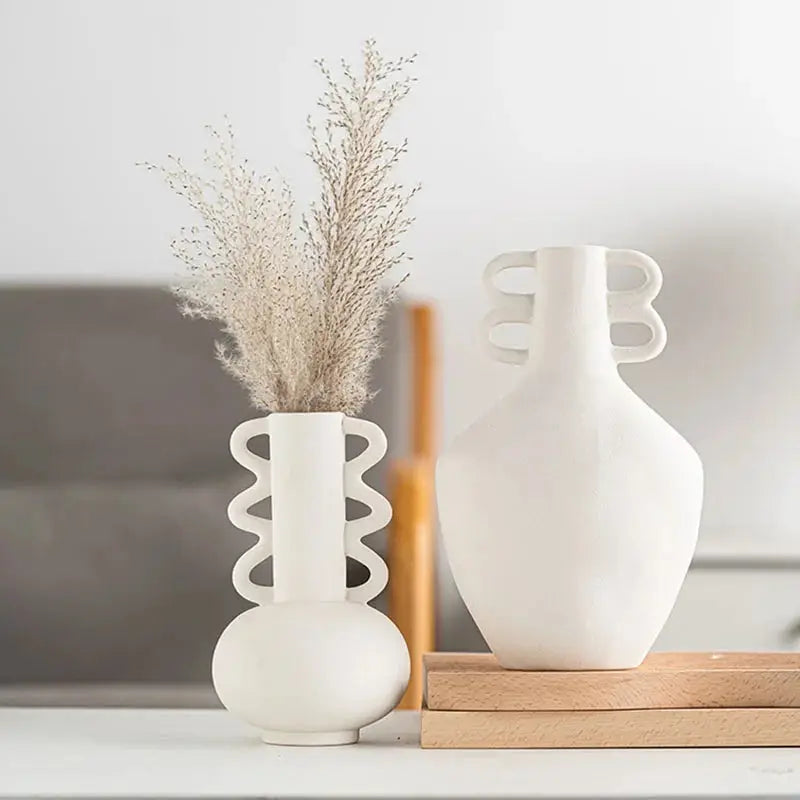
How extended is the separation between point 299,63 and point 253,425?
1.22 m

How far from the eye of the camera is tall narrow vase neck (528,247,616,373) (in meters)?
0.97

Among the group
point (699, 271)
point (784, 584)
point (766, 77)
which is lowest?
point (784, 584)

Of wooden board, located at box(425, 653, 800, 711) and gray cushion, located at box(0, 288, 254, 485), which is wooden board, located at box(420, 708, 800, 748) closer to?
wooden board, located at box(425, 653, 800, 711)

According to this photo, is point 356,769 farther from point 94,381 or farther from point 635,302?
point 94,381

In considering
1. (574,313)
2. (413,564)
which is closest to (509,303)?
(574,313)

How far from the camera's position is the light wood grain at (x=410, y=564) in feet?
6.22

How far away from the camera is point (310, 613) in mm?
916

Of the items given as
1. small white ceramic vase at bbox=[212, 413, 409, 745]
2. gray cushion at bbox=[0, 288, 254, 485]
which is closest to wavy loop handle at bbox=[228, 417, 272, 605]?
small white ceramic vase at bbox=[212, 413, 409, 745]

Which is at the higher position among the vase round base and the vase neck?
the vase neck

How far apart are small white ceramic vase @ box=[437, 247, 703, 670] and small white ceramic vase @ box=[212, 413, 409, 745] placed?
0.24 feet

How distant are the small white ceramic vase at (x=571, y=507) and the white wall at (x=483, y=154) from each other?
1.09 metres

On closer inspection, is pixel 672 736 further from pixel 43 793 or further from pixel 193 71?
pixel 193 71

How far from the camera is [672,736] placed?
2.96ft

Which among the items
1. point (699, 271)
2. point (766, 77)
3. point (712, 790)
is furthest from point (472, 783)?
point (766, 77)
